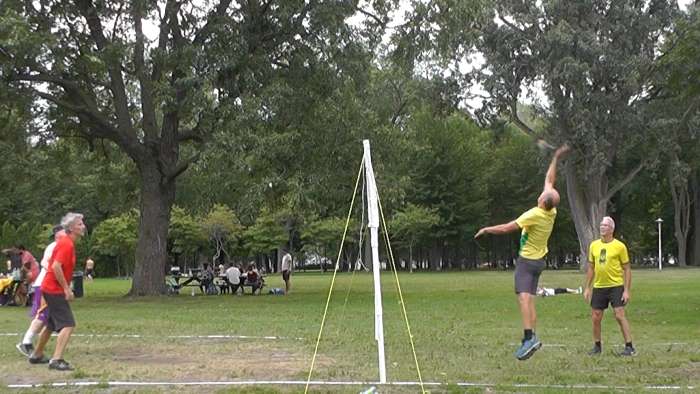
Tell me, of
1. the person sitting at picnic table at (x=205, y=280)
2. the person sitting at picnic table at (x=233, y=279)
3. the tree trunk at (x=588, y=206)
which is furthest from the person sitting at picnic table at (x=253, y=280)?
the tree trunk at (x=588, y=206)

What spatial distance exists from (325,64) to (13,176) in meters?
10.6

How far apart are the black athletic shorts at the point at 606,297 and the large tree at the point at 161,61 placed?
12.6 m

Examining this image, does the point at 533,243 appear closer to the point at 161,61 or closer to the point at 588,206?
the point at 161,61

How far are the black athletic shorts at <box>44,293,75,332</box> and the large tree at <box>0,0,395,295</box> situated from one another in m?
12.0

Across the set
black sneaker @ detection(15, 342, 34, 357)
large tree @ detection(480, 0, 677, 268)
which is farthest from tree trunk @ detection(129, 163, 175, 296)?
large tree @ detection(480, 0, 677, 268)

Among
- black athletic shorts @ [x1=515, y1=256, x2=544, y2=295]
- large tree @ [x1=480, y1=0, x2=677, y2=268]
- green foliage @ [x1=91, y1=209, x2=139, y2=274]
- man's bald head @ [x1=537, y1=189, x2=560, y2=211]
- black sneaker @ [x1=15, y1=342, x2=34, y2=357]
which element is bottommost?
black sneaker @ [x1=15, y1=342, x2=34, y2=357]

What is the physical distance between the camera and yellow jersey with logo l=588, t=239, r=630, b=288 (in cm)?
1016

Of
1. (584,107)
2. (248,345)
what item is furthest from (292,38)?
(584,107)

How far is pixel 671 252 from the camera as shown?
77750mm

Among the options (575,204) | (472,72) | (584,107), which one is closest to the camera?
(584,107)

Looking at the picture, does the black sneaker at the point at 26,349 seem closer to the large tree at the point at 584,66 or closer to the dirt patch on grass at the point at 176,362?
the dirt patch on grass at the point at 176,362

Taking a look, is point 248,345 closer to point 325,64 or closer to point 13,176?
point 325,64

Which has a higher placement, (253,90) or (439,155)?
(439,155)

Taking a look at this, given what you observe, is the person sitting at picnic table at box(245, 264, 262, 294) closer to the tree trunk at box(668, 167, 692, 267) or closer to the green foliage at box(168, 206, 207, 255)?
the green foliage at box(168, 206, 207, 255)
